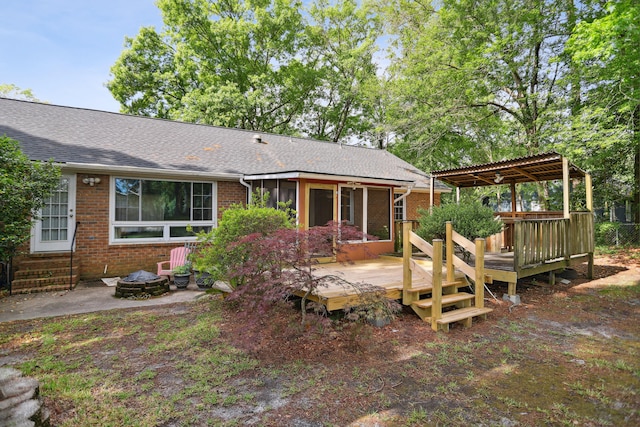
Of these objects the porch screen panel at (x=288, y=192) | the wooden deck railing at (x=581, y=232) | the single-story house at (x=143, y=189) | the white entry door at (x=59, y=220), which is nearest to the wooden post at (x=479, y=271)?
the single-story house at (x=143, y=189)

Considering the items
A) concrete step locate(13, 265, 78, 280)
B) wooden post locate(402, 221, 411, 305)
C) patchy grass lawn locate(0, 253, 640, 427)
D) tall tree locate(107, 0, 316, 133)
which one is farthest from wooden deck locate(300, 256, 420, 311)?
tall tree locate(107, 0, 316, 133)

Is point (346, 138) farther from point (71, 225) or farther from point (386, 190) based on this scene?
point (71, 225)

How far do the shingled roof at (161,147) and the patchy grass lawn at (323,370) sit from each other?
4.35 m

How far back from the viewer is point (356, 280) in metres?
6.24

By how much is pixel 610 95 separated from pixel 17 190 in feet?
55.4

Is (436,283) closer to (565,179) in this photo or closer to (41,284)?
(565,179)

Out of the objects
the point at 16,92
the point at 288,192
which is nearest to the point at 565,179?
the point at 288,192

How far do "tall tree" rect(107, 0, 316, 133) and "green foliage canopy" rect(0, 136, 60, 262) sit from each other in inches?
647

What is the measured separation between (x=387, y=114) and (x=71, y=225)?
14.8 meters

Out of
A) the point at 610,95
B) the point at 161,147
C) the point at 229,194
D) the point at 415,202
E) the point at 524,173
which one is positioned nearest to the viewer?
the point at 524,173

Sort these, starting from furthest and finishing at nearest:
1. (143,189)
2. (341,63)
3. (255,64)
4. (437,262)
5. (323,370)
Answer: (341,63), (255,64), (143,189), (437,262), (323,370)

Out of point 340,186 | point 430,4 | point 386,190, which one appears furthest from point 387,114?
point 340,186

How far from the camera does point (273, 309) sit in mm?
4172

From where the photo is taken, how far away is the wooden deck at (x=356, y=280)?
4.81 meters
